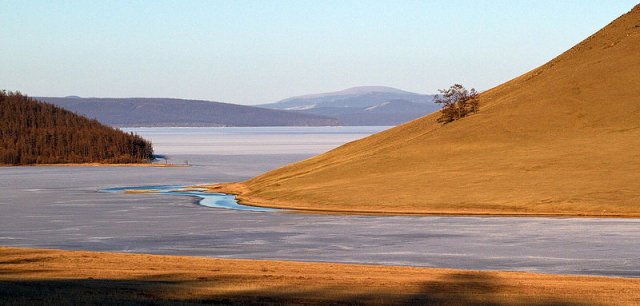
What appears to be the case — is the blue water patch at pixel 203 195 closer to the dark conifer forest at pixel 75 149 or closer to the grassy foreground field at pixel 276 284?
the grassy foreground field at pixel 276 284

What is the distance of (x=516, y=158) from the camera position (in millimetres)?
74688

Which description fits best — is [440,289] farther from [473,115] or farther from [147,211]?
[473,115]

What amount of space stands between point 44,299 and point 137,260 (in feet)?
41.7

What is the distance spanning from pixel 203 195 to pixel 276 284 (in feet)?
172

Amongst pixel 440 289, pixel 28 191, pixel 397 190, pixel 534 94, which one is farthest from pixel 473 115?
pixel 440 289

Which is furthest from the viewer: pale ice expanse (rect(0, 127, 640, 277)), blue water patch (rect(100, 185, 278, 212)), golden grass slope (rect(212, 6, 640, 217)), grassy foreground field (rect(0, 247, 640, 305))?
blue water patch (rect(100, 185, 278, 212))

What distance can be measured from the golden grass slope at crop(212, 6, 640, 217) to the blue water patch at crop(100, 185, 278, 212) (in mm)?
1851

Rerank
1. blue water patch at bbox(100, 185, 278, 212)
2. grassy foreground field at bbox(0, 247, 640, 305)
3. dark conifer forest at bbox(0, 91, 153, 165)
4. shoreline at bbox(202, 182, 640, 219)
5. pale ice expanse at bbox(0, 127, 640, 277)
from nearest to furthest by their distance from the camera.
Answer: grassy foreground field at bbox(0, 247, 640, 305) → pale ice expanse at bbox(0, 127, 640, 277) → shoreline at bbox(202, 182, 640, 219) → blue water patch at bbox(100, 185, 278, 212) → dark conifer forest at bbox(0, 91, 153, 165)

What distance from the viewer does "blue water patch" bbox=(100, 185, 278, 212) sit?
2660 inches

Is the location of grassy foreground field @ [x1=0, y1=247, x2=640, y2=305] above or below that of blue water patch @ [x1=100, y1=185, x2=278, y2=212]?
below

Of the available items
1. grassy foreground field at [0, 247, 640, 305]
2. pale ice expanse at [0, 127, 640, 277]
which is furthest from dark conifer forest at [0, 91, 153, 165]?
grassy foreground field at [0, 247, 640, 305]

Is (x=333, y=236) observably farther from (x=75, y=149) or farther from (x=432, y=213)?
(x=75, y=149)

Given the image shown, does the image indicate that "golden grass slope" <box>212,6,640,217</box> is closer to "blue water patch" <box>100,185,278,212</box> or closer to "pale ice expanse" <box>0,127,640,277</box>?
"blue water patch" <box>100,185,278,212</box>

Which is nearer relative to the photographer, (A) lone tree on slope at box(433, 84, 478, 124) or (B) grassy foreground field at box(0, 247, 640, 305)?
(B) grassy foreground field at box(0, 247, 640, 305)
